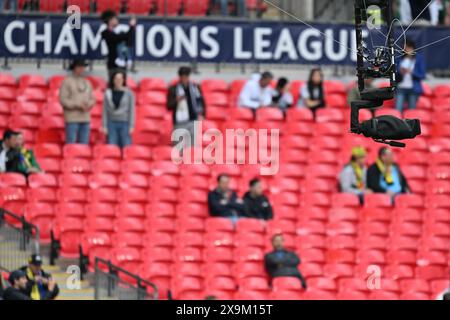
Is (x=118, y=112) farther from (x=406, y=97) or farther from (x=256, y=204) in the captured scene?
(x=406, y=97)

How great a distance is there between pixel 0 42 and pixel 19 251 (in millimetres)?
4162

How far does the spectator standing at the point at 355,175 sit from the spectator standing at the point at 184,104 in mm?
2189

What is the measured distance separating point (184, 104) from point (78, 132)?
1.53 metres

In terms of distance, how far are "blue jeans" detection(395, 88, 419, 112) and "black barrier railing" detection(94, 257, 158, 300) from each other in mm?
5898

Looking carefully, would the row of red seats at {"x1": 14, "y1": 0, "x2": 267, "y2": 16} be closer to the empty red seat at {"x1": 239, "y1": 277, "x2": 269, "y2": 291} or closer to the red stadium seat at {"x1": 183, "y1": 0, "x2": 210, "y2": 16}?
the red stadium seat at {"x1": 183, "y1": 0, "x2": 210, "y2": 16}

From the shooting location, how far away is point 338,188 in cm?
2364

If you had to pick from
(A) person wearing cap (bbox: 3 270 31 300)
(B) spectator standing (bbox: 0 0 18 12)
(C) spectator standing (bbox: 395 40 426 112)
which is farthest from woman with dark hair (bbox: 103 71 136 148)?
(C) spectator standing (bbox: 395 40 426 112)

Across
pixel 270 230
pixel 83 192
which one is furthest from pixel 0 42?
pixel 270 230

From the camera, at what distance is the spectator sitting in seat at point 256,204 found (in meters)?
22.4

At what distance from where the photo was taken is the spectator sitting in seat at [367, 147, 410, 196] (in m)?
23.2
